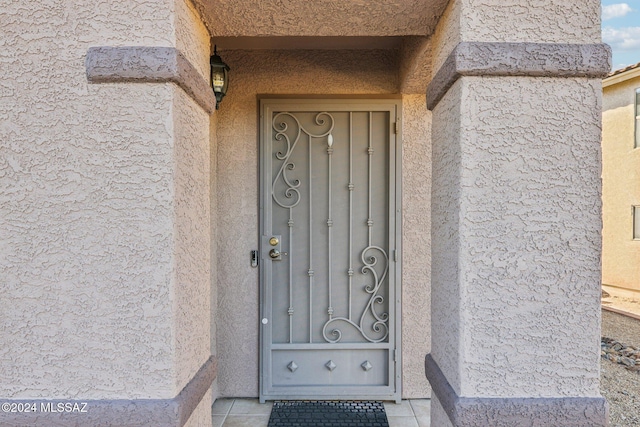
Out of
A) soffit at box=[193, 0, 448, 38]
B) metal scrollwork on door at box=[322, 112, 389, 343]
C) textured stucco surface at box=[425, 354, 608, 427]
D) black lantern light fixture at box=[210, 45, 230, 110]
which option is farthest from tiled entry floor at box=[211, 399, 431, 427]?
soffit at box=[193, 0, 448, 38]

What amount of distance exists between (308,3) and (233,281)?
267 cm

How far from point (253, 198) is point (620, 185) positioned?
11.6 metres

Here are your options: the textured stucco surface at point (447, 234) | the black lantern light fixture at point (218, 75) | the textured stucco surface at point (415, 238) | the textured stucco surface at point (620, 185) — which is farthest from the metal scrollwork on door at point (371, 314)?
the textured stucco surface at point (620, 185)

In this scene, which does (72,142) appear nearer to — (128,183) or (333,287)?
(128,183)

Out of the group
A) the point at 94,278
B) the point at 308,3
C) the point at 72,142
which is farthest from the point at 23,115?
the point at 308,3

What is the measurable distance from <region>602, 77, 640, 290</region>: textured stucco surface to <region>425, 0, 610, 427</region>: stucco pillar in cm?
1102

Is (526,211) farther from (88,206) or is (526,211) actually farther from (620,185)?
(620,185)

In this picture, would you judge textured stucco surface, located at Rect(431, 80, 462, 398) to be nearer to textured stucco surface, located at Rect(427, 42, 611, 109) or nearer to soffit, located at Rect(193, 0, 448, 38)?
textured stucco surface, located at Rect(427, 42, 611, 109)

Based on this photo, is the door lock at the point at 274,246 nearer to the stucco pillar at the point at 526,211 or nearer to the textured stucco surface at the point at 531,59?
the stucco pillar at the point at 526,211

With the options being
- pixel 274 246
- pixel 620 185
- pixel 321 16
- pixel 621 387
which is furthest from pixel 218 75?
pixel 620 185

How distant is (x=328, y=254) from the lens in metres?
3.80

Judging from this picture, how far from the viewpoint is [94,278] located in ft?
6.17

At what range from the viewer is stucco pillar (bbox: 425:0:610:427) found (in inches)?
73.3

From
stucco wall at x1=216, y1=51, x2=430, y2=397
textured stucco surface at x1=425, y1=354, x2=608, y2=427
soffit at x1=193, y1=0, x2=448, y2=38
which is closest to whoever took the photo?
textured stucco surface at x1=425, y1=354, x2=608, y2=427
